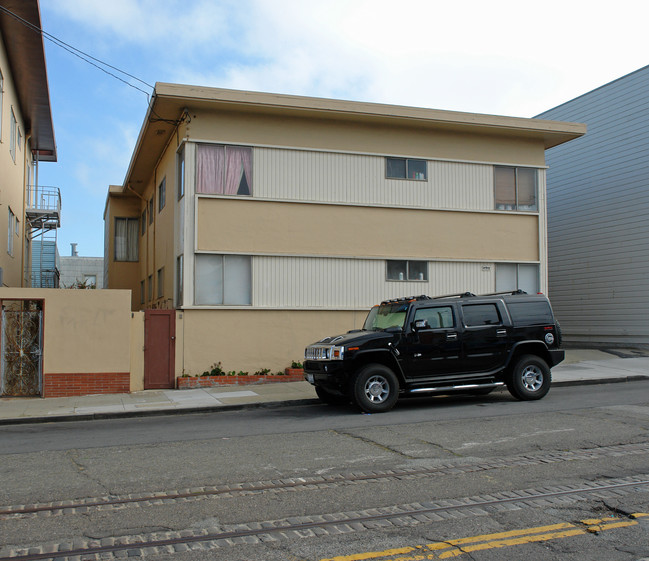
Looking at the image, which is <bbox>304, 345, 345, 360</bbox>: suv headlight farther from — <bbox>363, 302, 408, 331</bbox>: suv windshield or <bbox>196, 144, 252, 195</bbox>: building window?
<bbox>196, 144, 252, 195</bbox>: building window

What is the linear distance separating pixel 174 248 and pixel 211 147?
Result: 320cm

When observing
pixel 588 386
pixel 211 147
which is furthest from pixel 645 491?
pixel 211 147

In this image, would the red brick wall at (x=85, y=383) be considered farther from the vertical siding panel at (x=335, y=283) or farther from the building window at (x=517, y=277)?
the building window at (x=517, y=277)

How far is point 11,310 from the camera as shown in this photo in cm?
1534

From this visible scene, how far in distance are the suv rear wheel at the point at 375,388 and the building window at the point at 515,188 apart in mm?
10307

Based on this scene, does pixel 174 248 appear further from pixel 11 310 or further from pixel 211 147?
pixel 11 310

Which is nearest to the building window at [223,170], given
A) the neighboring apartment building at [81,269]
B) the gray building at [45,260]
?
the gray building at [45,260]

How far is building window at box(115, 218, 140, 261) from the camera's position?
29.1 meters

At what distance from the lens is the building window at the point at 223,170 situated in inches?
698

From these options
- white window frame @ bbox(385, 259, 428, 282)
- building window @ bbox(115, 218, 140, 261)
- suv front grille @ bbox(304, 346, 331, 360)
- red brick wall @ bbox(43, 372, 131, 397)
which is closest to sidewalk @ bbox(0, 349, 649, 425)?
red brick wall @ bbox(43, 372, 131, 397)

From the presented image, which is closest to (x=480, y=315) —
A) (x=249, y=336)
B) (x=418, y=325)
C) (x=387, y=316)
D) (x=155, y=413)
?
(x=418, y=325)

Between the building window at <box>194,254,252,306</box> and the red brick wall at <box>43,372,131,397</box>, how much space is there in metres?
2.84

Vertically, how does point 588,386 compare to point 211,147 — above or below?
below

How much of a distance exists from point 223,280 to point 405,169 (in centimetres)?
638
